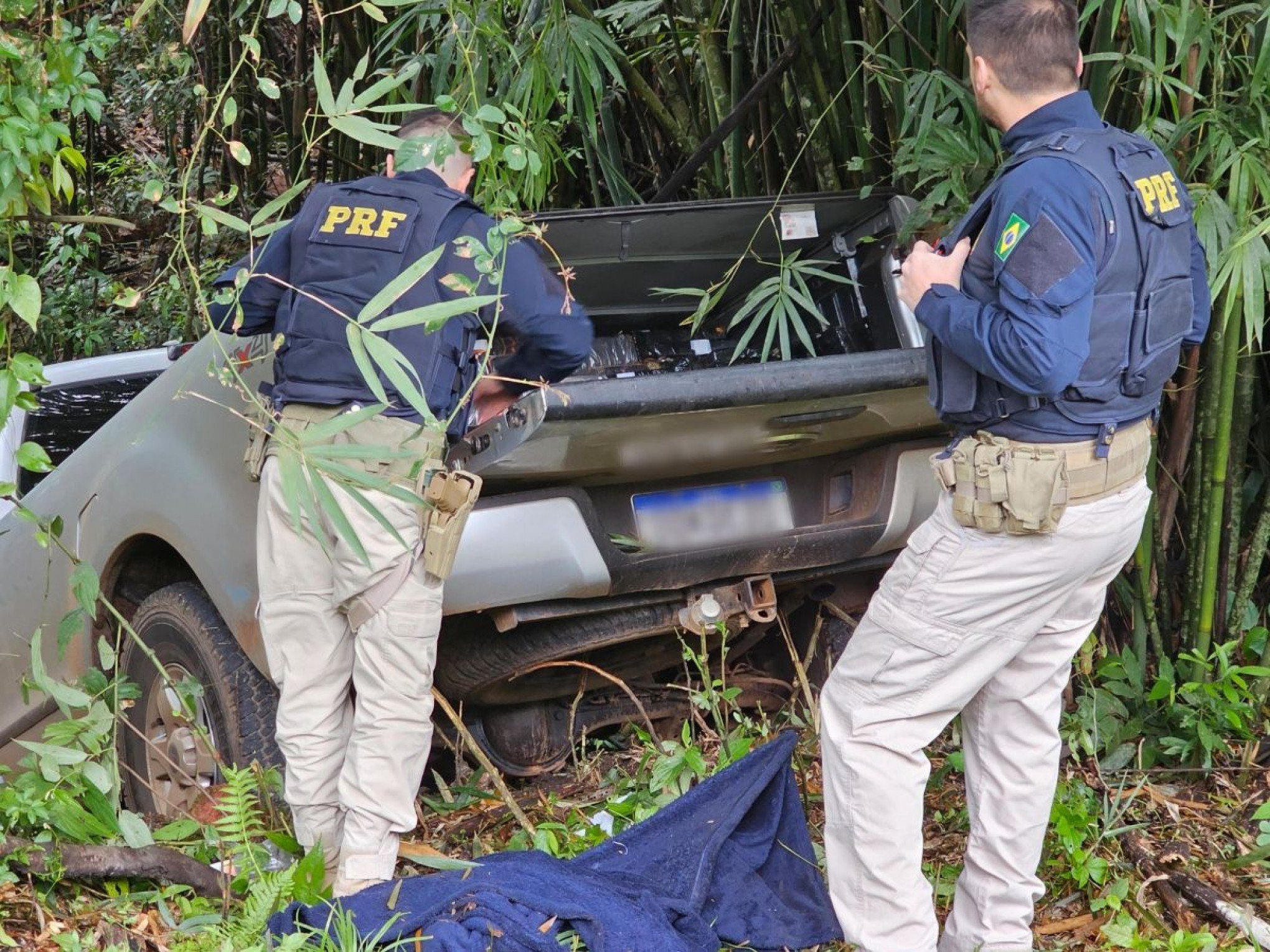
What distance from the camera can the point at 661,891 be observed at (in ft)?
8.59

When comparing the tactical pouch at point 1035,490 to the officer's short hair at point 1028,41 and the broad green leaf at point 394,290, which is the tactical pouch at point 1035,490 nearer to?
the officer's short hair at point 1028,41

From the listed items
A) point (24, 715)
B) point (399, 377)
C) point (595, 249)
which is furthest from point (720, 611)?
point (24, 715)

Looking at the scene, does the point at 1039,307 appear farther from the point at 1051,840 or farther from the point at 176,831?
the point at 176,831

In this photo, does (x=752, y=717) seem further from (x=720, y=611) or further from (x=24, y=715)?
(x=24, y=715)

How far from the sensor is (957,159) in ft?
10.1

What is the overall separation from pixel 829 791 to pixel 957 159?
4.66 ft

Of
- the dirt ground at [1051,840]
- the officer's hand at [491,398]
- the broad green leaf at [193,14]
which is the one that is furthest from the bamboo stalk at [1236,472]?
the broad green leaf at [193,14]

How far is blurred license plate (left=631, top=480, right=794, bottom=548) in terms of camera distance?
3002 millimetres

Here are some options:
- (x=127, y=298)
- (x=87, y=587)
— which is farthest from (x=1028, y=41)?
(x=87, y=587)

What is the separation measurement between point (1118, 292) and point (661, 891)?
1349 mm

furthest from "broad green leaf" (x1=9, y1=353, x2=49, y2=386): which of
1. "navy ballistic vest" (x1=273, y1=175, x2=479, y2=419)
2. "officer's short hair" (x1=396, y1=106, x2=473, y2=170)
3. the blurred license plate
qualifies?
the blurred license plate

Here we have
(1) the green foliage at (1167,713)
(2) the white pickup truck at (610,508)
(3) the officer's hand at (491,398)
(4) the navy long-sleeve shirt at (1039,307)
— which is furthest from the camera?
(1) the green foliage at (1167,713)

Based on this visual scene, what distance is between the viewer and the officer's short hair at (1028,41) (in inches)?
91.4

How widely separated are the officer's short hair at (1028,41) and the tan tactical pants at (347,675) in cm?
137
